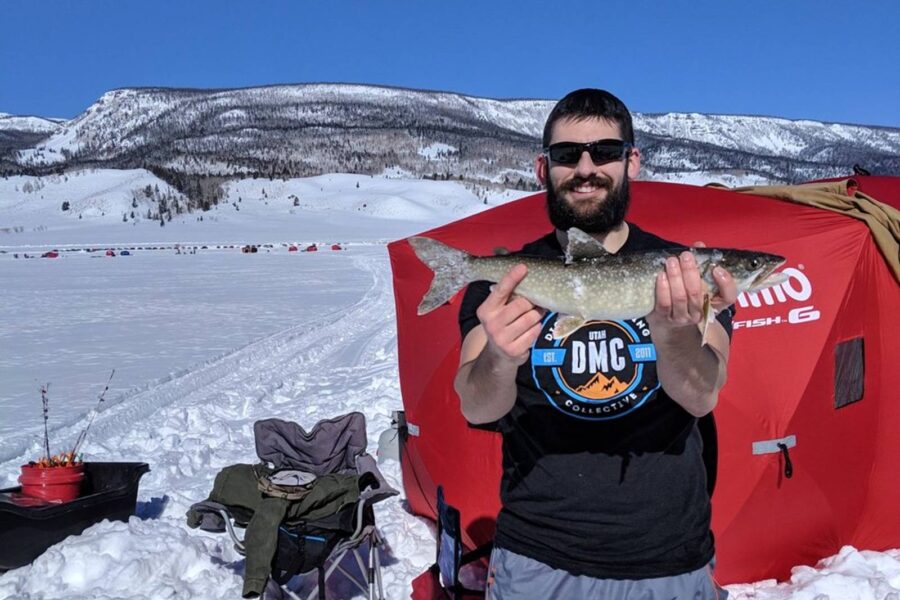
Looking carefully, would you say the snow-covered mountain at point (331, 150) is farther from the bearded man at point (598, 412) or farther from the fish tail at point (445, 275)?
the bearded man at point (598, 412)

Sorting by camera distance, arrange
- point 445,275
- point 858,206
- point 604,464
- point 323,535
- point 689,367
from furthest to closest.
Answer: point 858,206 → point 323,535 → point 445,275 → point 604,464 → point 689,367

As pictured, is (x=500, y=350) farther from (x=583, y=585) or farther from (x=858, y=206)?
(x=858, y=206)

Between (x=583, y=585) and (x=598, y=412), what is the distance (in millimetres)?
559

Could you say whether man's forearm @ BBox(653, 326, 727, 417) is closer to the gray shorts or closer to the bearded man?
the bearded man

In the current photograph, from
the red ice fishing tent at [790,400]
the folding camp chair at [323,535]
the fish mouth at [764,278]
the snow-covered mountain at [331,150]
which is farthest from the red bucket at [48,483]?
the snow-covered mountain at [331,150]

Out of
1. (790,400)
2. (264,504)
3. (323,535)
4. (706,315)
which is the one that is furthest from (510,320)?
(790,400)

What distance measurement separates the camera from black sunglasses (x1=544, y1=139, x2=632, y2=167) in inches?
98.3

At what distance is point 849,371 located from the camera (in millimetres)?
4340

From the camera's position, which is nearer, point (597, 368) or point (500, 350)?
point (500, 350)

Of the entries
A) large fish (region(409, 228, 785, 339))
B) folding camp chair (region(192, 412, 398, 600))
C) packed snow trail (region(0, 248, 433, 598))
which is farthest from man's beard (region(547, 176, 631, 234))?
packed snow trail (region(0, 248, 433, 598))

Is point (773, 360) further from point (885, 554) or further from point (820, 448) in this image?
point (885, 554)

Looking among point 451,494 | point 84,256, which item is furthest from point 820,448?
point 84,256

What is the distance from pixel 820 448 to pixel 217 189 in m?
109

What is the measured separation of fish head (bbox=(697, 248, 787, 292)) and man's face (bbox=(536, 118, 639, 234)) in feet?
1.27
